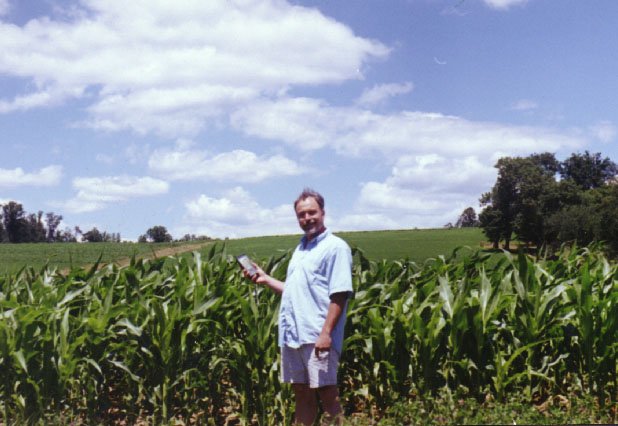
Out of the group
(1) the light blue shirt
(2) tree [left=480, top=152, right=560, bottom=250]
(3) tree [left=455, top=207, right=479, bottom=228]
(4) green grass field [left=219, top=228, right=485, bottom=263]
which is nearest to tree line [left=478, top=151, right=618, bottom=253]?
(2) tree [left=480, top=152, right=560, bottom=250]

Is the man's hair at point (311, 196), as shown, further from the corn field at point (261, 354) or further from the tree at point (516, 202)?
the tree at point (516, 202)

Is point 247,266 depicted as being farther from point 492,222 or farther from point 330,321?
point 492,222

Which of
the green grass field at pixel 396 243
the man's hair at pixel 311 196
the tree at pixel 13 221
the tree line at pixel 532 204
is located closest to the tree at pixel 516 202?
the tree line at pixel 532 204

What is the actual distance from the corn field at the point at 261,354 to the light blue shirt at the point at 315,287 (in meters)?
0.68

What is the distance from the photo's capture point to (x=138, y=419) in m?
4.89

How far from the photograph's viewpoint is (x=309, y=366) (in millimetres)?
3961

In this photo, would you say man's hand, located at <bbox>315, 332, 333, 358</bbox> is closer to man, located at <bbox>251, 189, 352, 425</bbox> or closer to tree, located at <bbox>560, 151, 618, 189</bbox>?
man, located at <bbox>251, 189, 352, 425</bbox>

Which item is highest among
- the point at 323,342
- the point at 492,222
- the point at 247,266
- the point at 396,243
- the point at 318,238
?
the point at 492,222

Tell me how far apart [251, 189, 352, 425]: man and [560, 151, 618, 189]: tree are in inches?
2814

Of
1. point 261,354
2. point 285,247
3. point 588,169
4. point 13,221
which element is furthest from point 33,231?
point 261,354

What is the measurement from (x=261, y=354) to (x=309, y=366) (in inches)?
31.7

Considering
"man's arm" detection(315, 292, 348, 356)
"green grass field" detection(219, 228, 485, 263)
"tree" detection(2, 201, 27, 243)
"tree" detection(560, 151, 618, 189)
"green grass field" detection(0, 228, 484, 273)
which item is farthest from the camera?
"tree" detection(2, 201, 27, 243)

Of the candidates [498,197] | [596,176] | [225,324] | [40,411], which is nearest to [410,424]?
[225,324]

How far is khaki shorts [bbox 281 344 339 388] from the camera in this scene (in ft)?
12.9
